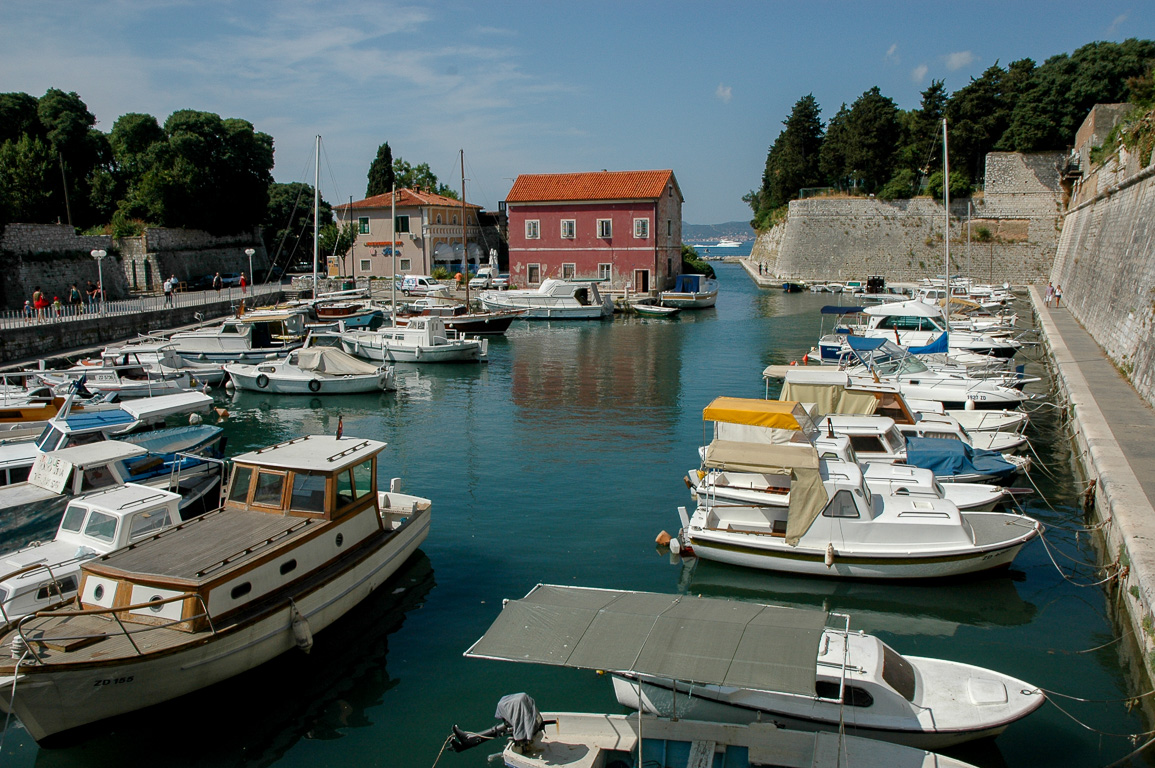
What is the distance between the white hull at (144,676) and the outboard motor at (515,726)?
3.18m

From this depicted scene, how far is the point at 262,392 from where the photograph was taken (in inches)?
1171

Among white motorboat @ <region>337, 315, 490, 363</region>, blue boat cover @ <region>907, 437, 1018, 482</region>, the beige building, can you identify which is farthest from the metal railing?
blue boat cover @ <region>907, 437, 1018, 482</region>

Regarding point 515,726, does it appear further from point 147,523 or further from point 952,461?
point 952,461

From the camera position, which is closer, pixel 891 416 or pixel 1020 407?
pixel 891 416

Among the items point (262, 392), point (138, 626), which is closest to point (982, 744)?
point (138, 626)

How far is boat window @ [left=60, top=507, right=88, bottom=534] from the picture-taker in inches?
461

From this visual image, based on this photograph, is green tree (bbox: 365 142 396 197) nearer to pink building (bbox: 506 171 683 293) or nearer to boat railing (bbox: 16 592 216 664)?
pink building (bbox: 506 171 683 293)

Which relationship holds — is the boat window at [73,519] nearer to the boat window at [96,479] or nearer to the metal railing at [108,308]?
the boat window at [96,479]

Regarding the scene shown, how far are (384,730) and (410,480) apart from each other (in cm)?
966

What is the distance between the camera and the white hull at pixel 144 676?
8344mm

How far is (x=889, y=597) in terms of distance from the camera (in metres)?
12.3

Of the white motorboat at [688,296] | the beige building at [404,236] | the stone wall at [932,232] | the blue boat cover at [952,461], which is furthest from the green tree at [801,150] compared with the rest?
the blue boat cover at [952,461]

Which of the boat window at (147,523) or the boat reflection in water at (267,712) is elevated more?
the boat window at (147,523)

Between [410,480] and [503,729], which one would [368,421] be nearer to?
[410,480]
